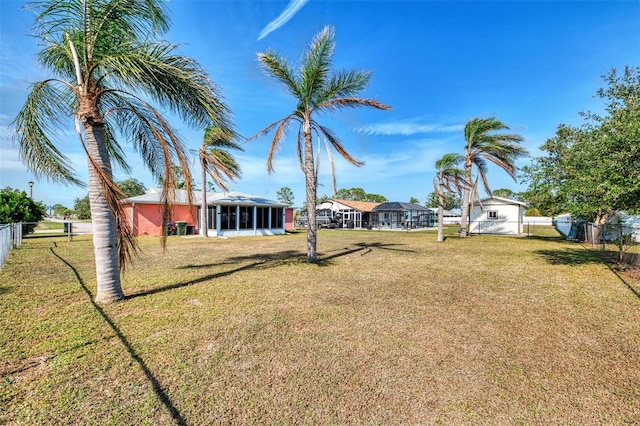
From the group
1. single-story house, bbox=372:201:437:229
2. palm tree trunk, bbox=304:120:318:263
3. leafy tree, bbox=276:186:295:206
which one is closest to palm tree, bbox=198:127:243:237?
palm tree trunk, bbox=304:120:318:263

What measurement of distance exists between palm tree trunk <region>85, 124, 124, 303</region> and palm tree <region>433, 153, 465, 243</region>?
51.7 ft

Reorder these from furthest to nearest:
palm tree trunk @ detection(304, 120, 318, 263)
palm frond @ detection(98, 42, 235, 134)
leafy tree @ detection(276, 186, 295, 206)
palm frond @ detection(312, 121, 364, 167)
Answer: leafy tree @ detection(276, 186, 295, 206), palm frond @ detection(312, 121, 364, 167), palm tree trunk @ detection(304, 120, 318, 263), palm frond @ detection(98, 42, 235, 134)

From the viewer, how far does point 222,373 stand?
2.99 metres

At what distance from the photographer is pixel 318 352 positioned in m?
3.45

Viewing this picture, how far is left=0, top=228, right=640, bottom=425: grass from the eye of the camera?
8.11 feet

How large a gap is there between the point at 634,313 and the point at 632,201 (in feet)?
13.6

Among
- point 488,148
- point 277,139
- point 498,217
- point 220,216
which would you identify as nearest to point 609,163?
point 277,139

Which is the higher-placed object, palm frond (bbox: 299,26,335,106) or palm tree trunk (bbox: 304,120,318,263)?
palm frond (bbox: 299,26,335,106)

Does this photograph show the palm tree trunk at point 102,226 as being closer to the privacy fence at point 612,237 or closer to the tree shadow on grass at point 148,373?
the tree shadow on grass at point 148,373

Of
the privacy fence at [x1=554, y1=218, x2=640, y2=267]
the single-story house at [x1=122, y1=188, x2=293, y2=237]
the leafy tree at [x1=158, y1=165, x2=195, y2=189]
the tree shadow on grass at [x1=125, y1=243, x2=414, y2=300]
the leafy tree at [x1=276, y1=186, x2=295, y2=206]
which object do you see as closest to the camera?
the leafy tree at [x1=158, y1=165, x2=195, y2=189]

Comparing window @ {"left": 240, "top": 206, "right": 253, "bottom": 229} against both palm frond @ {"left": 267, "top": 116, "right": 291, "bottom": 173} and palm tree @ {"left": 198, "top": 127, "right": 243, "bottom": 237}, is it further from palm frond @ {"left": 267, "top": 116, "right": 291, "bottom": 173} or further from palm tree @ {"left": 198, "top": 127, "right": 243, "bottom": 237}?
palm frond @ {"left": 267, "top": 116, "right": 291, "bottom": 173}

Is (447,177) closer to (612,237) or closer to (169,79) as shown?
(612,237)

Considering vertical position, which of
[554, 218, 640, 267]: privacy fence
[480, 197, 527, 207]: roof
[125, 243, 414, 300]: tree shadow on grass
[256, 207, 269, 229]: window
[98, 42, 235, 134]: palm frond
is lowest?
[125, 243, 414, 300]: tree shadow on grass

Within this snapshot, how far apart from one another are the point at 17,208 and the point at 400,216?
32.2 metres
